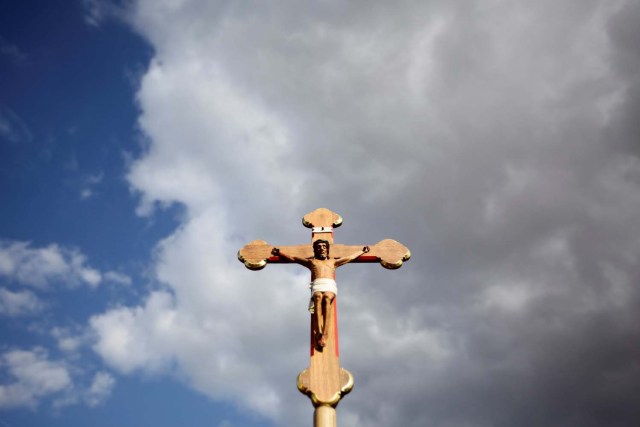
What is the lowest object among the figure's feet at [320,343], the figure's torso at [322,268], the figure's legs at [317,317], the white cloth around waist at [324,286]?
the figure's feet at [320,343]

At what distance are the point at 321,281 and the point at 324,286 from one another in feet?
0.25

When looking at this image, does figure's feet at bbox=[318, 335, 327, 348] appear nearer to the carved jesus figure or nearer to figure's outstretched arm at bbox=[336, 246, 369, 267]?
the carved jesus figure

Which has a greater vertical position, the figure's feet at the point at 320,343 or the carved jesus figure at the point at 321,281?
the carved jesus figure at the point at 321,281

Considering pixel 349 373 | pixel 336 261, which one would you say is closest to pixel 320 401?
pixel 349 373

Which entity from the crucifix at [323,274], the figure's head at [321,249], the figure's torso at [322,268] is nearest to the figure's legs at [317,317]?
the crucifix at [323,274]

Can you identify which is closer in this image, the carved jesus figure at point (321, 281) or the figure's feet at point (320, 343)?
the figure's feet at point (320, 343)

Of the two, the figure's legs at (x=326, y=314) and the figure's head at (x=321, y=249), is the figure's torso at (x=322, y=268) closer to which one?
the figure's head at (x=321, y=249)

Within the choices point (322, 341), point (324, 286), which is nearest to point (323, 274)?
point (324, 286)

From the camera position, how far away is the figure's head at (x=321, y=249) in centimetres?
720

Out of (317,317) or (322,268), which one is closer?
(317,317)

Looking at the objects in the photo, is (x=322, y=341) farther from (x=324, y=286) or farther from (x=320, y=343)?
(x=324, y=286)

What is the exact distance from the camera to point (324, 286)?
22.7 ft

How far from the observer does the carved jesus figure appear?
669 centimetres

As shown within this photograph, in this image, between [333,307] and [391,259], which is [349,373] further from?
[391,259]
